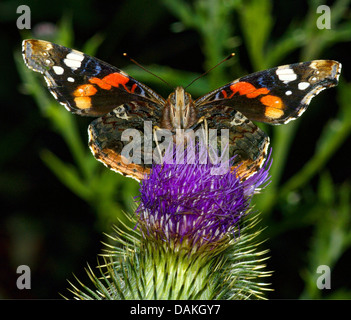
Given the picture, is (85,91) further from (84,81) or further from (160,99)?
(160,99)

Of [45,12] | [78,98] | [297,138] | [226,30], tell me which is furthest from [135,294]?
[45,12]

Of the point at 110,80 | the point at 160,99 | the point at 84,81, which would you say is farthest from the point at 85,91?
the point at 160,99

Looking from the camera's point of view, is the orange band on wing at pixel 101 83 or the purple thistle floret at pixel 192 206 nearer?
the purple thistle floret at pixel 192 206

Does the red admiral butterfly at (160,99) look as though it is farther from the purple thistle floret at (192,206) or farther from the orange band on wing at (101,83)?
the purple thistle floret at (192,206)

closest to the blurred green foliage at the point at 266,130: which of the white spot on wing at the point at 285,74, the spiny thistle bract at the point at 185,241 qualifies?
the white spot on wing at the point at 285,74

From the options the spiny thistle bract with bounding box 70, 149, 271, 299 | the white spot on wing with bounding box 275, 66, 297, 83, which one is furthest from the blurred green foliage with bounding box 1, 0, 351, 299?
the spiny thistle bract with bounding box 70, 149, 271, 299

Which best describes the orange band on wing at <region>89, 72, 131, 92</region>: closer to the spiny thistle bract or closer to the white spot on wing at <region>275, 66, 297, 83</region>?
the spiny thistle bract
